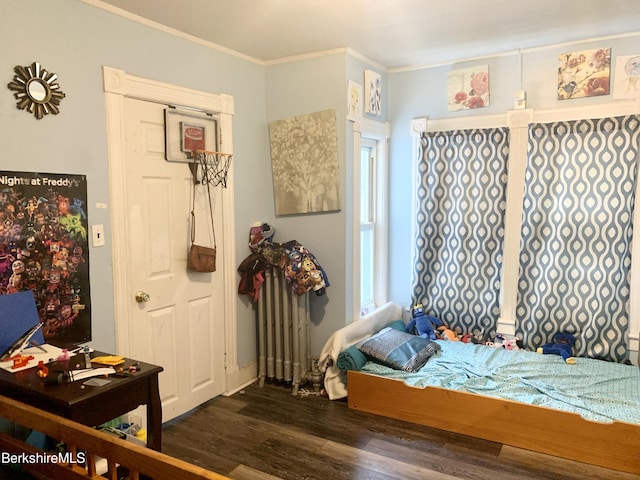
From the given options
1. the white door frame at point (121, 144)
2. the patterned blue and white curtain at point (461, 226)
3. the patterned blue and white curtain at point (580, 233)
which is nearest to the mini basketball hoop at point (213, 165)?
the white door frame at point (121, 144)

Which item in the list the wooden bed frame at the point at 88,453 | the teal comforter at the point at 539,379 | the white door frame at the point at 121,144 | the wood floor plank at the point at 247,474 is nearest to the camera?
the wooden bed frame at the point at 88,453

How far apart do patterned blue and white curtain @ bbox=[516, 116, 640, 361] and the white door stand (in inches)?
87.5

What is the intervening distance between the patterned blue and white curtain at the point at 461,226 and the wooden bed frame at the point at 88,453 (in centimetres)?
280

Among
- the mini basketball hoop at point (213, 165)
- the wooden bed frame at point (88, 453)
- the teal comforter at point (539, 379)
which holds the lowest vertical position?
the teal comforter at point (539, 379)

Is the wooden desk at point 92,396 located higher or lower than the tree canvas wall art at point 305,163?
lower

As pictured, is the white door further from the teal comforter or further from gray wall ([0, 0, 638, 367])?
the teal comforter

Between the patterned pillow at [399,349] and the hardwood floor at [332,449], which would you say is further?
the patterned pillow at [399,349]

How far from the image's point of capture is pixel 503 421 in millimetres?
2695

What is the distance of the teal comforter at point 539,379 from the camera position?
2646 millimetres

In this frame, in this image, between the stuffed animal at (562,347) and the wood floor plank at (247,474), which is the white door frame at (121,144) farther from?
the stuffed animal at (562,347)

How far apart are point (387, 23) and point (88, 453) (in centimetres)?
260

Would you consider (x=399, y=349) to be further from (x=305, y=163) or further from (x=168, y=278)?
(x=168, y=278)

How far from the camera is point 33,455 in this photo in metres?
1.49

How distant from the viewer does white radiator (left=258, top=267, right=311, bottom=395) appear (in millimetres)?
3373
